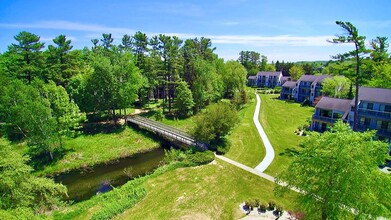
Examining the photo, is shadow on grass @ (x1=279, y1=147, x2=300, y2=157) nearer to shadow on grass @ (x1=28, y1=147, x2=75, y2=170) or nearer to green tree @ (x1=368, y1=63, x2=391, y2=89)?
green tree @ (x1=368, y1=63, x2=391, y2=89)

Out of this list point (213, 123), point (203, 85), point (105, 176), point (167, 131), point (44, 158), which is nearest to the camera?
point (105, 176)

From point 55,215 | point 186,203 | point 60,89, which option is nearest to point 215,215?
point 186,203

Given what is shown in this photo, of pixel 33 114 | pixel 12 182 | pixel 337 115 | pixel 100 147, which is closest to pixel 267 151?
pixel 337 115

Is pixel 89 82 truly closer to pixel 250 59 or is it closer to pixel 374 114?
pixel 374 114

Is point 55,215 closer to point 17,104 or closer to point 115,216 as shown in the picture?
point 115,216

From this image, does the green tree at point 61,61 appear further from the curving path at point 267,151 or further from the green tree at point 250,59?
the green tree at point 250,59

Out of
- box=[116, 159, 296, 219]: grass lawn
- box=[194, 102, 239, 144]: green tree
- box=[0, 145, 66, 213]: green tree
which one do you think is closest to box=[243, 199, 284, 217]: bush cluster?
box=[116, 159, 296, 219]: grass lawn

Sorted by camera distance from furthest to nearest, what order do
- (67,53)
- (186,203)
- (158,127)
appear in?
(67,53) → (158,127) → (186,203)
